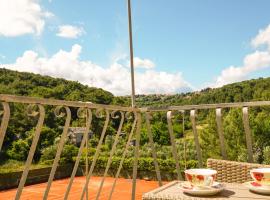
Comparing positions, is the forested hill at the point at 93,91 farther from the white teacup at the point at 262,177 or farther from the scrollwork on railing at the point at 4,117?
the scrollwork on railing at the point at 4,117

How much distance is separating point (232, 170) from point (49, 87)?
Result: 1553cm

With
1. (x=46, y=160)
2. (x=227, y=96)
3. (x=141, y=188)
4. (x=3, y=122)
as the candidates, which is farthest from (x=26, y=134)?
(x=3, y=122)

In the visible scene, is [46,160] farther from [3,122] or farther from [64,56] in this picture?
[64,56]

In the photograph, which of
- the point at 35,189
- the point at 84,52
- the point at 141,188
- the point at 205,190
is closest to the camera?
the point at 205,190

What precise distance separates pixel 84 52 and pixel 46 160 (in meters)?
32.1

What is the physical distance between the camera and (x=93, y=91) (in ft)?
58.2

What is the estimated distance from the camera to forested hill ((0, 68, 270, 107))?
1453 cm

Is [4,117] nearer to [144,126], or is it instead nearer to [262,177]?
[262,177]

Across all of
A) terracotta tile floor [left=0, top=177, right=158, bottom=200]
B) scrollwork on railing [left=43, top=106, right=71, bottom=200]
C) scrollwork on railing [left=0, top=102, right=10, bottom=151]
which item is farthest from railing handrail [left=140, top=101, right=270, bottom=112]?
terracotta tile floor [left=0, top=177, right=158, bottom=200]

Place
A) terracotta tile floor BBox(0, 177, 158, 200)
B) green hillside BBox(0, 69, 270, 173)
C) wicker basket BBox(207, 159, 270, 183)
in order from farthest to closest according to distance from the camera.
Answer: green hillside BBox(0, 69, 270, 173), terracotta tile floor BBox(0, 177, 158, 200), wicker basket BBox(207, 159, 270, 183)

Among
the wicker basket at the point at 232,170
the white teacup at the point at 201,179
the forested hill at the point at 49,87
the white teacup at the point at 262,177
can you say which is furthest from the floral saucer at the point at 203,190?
the forested hill at the point at 49,87

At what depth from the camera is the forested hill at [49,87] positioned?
15.3 metres

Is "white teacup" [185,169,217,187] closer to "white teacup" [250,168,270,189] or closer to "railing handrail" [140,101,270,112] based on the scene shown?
"white teacup" [250,168,270,189]

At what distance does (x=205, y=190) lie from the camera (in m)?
1.11
